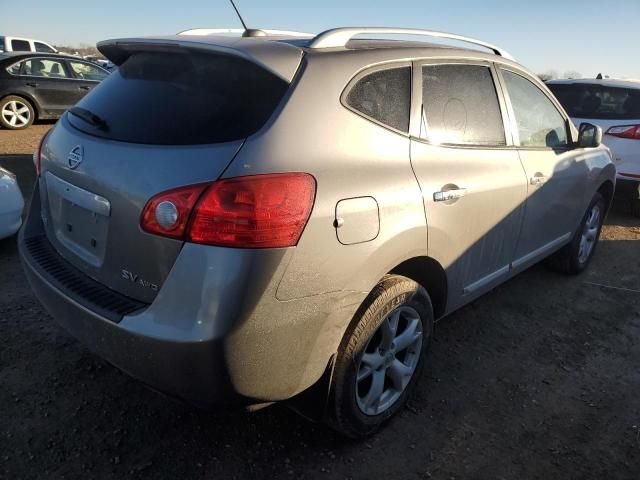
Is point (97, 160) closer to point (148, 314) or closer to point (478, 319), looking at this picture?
point (148, 314)

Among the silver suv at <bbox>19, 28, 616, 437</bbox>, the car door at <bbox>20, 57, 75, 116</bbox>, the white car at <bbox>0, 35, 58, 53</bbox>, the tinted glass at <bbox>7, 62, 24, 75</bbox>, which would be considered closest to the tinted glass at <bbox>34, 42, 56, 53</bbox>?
the white car at <bbox>0, 35, 58, 53</bbox>

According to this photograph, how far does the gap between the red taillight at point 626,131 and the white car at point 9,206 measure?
615cm

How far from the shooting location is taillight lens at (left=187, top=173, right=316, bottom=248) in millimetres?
1749

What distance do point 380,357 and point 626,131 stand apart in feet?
16.8

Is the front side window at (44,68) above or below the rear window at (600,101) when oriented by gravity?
below

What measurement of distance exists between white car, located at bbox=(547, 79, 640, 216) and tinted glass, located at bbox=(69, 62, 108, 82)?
967 cm

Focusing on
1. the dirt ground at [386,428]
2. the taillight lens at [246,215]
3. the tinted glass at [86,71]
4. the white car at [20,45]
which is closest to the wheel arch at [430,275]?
the dirt ground at [386,428]

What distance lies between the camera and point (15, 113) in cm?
1045

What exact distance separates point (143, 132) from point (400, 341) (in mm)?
1455

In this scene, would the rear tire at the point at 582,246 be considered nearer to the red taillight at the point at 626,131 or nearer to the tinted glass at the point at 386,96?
the red taillight at the point at 626,131

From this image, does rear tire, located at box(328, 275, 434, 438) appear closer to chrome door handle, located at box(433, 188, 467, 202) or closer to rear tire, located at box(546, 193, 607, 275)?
chrome door handle, located at box(433, 188, 467, 202)

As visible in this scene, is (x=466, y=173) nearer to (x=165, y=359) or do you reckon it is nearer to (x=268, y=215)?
(x=268, y=215)

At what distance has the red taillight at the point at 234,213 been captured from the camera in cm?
175

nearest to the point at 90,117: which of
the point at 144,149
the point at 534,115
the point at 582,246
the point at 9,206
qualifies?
the point at 144,149
